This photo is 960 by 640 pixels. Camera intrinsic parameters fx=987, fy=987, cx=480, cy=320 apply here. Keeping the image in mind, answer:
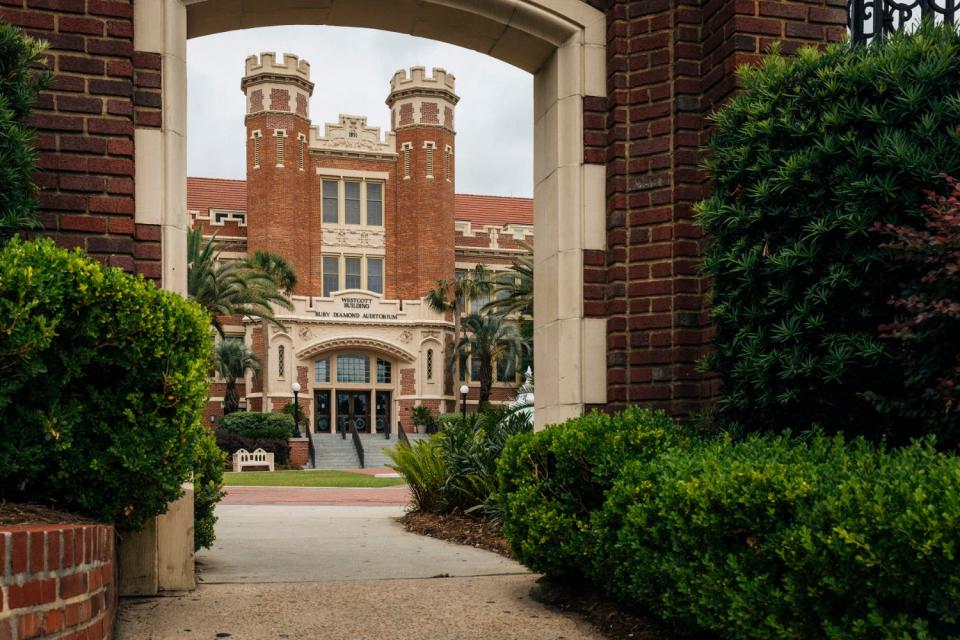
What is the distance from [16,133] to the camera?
16.6 ft

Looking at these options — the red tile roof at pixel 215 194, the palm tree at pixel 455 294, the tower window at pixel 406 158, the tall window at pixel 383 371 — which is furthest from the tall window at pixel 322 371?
the tower window at pixel 406 158

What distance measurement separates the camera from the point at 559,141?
7195 mm

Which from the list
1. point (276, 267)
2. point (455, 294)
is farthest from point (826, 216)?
point (455, 294)

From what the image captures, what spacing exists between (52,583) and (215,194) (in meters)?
54.0

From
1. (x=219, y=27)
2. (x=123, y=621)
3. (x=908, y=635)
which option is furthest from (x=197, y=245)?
(x=908, y=635)

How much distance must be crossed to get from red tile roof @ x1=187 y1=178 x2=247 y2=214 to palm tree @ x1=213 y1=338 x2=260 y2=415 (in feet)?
28.4

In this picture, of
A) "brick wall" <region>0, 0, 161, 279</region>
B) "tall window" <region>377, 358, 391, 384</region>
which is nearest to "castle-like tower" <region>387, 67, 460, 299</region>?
"tall window" <region>377, 358, 391, 384</region>

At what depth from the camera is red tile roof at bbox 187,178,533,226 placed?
178 ft

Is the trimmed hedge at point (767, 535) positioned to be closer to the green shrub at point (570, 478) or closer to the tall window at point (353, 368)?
the green shrub at point (570, 478)

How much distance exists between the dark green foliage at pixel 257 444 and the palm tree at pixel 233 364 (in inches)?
348

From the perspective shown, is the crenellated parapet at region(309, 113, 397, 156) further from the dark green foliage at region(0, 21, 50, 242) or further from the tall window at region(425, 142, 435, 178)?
the dark green foliage at region(0, 21, 50, 242)

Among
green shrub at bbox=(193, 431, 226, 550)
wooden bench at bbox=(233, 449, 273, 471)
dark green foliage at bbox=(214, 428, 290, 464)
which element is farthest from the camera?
dark green foliage at bbox=(214, 428, 290, 464)

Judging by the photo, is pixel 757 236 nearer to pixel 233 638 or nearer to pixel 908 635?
pixel 908 635

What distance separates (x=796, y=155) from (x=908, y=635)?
2821 millimetres
